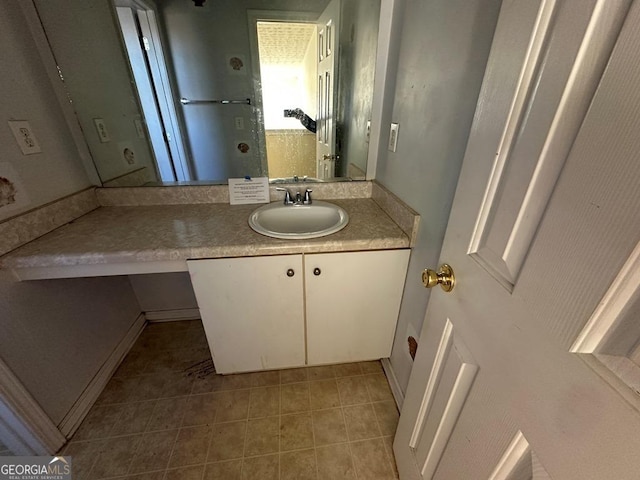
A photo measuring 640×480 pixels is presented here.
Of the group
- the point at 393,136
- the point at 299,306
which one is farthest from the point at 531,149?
the point at 299,306

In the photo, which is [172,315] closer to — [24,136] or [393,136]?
[24,136]

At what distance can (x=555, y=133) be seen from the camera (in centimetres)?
35

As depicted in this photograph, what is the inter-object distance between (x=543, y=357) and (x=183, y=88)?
1.58m

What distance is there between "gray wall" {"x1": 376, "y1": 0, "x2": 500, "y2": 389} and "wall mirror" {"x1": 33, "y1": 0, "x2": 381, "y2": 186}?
0.27 m

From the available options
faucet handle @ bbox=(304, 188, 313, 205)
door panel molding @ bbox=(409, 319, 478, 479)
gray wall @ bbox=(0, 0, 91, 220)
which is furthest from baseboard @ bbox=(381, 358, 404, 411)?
gray wall @ bbox=(0, 0, 91, 220)

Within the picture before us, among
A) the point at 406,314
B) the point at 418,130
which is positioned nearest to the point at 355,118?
the point at 418,130

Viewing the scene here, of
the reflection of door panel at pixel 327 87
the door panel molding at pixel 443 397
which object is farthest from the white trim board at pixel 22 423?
the reflection of door panel at pixel 327 87

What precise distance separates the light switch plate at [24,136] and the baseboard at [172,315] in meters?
1.05

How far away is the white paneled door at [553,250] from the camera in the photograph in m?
0.28

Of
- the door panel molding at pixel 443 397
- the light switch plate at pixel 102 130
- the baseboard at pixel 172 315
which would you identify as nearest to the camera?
the door panel molding at pixel 443 397

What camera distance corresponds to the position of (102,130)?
1.23 meters

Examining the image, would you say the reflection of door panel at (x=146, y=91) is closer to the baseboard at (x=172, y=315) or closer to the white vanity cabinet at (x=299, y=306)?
the white vanity cabinet at (x=299, y=306)

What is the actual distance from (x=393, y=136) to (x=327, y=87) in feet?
1.58

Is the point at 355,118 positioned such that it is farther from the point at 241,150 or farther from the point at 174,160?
the point at 174,160
